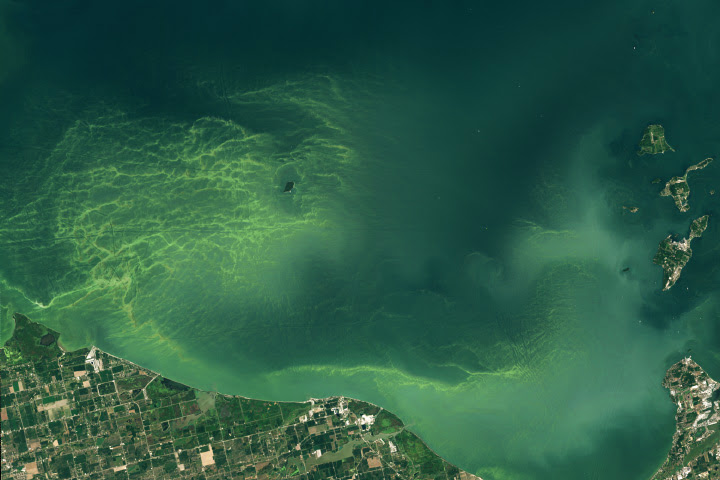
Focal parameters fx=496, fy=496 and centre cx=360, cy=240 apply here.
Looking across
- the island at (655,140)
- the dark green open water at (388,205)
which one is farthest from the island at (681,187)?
the island at (655,140)

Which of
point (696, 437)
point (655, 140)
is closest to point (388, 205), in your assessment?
point (655, 140)

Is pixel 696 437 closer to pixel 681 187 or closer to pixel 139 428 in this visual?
pixel 681 187

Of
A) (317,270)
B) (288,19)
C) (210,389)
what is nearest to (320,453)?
(210,389)

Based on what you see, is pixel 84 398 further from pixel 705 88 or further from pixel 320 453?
pixel 705 88

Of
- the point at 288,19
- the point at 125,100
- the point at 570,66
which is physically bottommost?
the point at 570,66

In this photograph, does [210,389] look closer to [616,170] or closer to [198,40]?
[198,40]

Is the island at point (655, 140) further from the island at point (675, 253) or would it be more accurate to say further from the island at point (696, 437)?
the island at point (696, 437)

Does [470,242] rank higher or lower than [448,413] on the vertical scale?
higher
